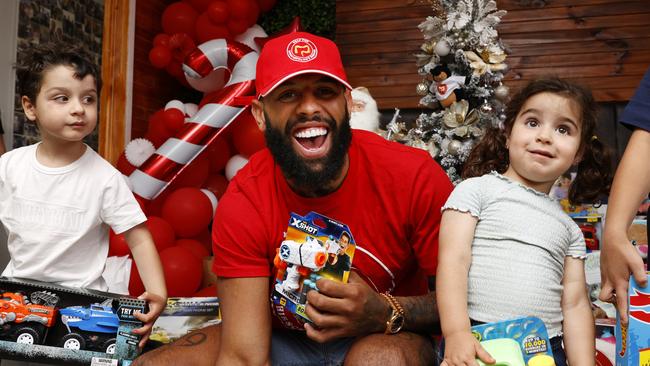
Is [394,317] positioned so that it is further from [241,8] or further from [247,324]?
[241,8]

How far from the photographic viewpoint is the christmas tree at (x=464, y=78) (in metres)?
3.16

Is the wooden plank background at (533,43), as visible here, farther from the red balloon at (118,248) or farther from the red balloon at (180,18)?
the red balloon at (118,248)

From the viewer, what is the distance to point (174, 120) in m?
3.97

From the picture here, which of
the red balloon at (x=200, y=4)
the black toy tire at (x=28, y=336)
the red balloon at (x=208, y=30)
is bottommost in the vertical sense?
the black toy tire at (x=28, y=336)

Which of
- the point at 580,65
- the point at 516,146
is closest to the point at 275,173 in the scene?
the point at 516,146

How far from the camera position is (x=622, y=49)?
4.09 metres

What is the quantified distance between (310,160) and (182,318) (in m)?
1.32

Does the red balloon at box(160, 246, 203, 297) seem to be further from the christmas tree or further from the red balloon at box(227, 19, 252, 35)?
the red balloon at box(227, 19, 252, 35)

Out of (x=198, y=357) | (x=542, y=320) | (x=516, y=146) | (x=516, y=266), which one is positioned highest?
(x=516, y=146)

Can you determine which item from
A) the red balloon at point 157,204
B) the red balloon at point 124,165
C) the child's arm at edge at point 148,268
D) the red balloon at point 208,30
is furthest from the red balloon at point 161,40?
the child's arm at edge at point 148,268

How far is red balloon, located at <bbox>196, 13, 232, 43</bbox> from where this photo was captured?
4.14 m

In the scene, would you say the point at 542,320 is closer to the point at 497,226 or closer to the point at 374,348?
the point at 497,226

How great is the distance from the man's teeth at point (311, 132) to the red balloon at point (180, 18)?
3.15 meters

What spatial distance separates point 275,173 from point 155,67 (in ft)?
10.9
